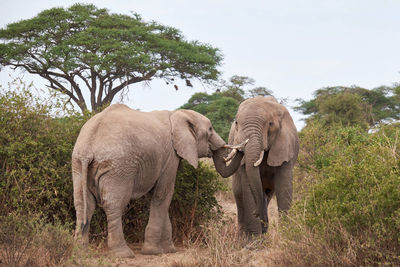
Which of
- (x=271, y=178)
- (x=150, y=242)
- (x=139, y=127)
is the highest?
(x=139, y=127)

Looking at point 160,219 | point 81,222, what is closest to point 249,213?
point 160,219

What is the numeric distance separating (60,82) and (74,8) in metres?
3.27

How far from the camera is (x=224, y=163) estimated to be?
26.3 ft

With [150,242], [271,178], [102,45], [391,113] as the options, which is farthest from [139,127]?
[391,113]


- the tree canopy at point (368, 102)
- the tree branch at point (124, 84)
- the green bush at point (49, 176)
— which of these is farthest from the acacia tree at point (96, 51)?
the green bush at point (49, 176)

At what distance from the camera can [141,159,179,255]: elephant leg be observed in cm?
701

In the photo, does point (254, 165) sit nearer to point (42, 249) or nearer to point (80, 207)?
point (80, 207)

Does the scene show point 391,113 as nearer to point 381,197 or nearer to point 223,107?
point 223,107

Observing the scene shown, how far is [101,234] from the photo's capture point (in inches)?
302

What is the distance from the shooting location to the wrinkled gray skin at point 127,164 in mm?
6332

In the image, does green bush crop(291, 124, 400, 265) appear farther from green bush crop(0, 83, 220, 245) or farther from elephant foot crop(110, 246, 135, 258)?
green bush crop(0, 83, 220, 245)

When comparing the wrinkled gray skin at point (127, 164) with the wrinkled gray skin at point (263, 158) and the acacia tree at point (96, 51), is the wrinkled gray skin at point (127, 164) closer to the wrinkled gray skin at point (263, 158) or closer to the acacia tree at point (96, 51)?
the wrinkled gray skin at point (263, 158)

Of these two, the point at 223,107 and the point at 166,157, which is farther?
the point at 223,107

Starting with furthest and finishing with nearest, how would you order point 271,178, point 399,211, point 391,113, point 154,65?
1. point 391,113
2. point 154,65
3. point 271,178
4. point 399,211
